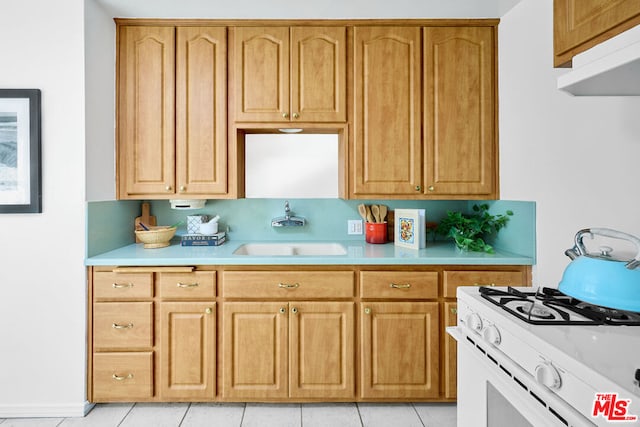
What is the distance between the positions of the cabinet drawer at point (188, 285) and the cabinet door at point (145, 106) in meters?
0.68

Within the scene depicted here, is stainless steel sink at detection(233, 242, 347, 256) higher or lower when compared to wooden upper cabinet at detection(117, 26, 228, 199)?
lower

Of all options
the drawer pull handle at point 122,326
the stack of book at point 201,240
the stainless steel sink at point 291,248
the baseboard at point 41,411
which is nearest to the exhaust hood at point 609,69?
the stainless steel sink at point 291,248

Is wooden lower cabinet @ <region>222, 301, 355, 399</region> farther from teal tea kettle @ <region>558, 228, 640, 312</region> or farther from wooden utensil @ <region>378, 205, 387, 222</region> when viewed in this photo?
teal tea kettle @ <region>558, 228, 640, 312</region>

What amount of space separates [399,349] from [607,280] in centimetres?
131

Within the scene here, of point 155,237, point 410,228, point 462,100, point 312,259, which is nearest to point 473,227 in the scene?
point 410,228

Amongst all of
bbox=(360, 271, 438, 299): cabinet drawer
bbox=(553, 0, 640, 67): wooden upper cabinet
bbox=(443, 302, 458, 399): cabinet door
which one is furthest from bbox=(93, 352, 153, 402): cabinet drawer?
bbox=(553, 0, 640, 67): wooden upper cabinet

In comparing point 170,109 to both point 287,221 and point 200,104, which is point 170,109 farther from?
point 287,221

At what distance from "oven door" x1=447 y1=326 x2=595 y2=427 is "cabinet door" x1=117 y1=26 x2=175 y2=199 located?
6.57 ft

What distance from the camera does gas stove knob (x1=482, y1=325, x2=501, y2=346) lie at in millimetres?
1080

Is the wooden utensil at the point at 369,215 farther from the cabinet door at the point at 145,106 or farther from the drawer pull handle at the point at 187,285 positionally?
the cabinet door at the point at 145,106

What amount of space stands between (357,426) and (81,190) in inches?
79.8

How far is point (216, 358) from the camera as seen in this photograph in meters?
2.12

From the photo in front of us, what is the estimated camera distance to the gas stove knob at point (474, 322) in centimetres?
120

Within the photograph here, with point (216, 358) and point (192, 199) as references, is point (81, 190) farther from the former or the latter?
point (216, 358)
